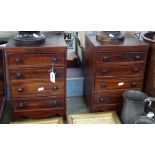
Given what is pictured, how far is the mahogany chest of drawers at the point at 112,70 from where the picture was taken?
2002mm

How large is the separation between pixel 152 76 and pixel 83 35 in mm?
799

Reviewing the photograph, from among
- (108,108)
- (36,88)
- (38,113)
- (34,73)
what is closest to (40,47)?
(34,73)

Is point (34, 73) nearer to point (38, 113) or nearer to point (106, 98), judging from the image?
point (38, 113)

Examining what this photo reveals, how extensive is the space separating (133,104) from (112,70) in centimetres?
34

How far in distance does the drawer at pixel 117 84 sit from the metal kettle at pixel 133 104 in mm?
55

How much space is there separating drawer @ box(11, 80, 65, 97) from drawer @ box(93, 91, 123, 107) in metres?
0.34

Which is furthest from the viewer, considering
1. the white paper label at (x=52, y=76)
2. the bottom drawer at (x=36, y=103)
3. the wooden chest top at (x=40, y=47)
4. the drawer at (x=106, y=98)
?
the drawer at (x=106, y=98)

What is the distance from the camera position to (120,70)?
2088 mm

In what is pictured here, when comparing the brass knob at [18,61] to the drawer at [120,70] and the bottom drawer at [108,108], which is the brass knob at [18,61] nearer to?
the drawer at [120,70]

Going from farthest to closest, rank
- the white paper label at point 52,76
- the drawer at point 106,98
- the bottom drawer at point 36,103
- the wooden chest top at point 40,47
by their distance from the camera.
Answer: the drawer at point 106,98, the bottom drawer at point 36,103, the white paper label at point 52,76, the wooden chest top at point 40,47

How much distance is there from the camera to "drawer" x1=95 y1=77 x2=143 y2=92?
6.96ft

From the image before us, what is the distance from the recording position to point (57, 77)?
198cm

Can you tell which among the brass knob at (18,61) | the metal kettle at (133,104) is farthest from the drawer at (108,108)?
the brass knob at (18,61)

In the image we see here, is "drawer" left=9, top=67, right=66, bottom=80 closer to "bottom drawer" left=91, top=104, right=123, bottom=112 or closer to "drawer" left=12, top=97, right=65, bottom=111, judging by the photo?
"drawer" left=12, top=97, right=65, bottom=111
